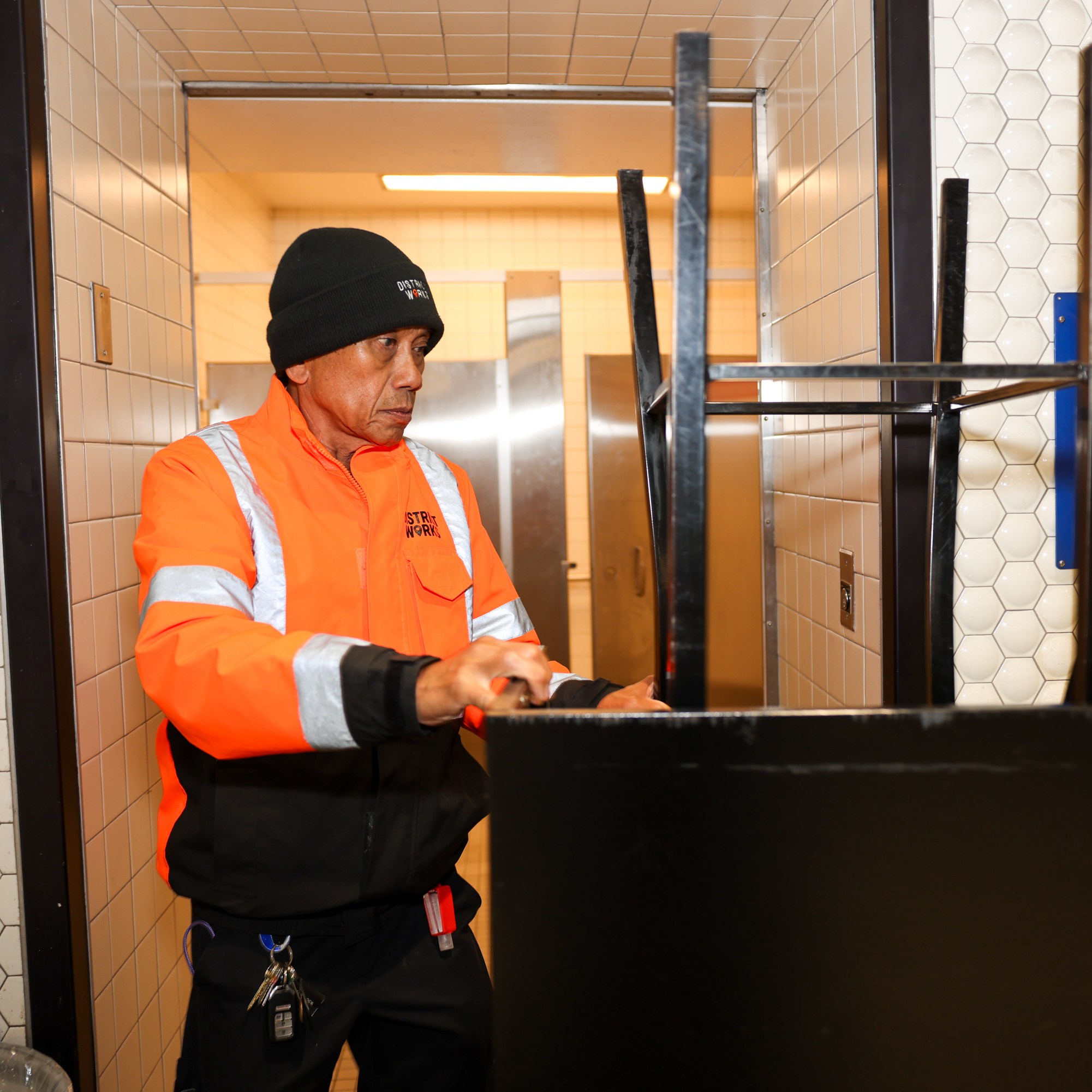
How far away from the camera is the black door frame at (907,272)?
4.63 feet

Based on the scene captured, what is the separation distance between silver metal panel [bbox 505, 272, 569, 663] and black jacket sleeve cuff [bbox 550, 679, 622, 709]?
2012mm

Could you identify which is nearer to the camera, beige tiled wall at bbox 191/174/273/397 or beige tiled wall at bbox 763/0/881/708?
beige tiled wall at bbox 763/0/881/708

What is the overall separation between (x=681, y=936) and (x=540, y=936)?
0.40ft

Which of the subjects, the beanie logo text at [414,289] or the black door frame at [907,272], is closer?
the beanie logo text at [414,289]

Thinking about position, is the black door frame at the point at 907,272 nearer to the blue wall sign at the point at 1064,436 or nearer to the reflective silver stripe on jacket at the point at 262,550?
the blue wall sign at the point at 1064,436

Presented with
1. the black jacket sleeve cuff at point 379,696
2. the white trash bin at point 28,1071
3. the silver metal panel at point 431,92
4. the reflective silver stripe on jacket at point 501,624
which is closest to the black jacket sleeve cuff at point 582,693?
the reflective silver stripe on jacket at point 501,624

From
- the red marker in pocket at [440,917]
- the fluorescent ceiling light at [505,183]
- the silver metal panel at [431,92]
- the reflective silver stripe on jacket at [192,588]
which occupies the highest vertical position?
the fluorescent ceiling light at [505,183]

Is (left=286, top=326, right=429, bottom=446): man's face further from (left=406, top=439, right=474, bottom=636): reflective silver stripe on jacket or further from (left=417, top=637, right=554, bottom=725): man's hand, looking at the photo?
(left=417, top=637, right=554, bottom=725): man's hand

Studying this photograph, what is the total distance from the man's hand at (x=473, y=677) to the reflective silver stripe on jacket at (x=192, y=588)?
1.07 feet

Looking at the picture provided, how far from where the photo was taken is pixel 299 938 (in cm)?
123

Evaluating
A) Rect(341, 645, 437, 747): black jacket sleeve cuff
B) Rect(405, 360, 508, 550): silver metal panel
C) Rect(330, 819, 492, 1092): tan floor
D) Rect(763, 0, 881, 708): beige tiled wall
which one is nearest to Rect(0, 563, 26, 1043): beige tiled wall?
Rect(330, 819, 492, 1092): tan floor

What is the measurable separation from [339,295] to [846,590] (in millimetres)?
1079

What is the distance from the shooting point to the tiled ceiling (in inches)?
64.0

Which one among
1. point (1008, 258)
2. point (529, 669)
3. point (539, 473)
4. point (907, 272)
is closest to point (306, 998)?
point (529, 669)
